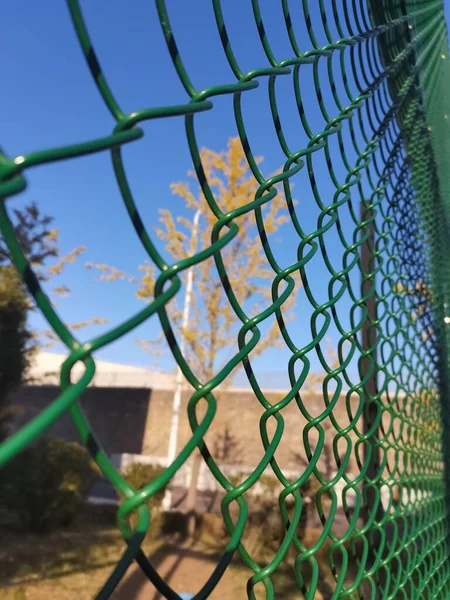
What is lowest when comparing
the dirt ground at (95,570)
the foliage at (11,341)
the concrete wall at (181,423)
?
the dirt ground at (95,570)

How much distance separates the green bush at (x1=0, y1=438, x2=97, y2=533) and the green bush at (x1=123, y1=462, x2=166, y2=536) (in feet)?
2.64

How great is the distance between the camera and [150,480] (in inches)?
252

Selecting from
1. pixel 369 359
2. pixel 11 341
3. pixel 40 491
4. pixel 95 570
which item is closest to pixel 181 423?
pixel 40 491

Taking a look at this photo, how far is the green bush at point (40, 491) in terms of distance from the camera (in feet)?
21.2

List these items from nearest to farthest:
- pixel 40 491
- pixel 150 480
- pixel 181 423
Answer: pixel 150 480 < pixel 40 491 < pixel 181 423

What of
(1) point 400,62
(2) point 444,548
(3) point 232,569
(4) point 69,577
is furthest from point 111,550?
(1) point 400,62

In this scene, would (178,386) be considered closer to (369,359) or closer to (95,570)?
(95,570)

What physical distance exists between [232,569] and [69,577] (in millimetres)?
1575

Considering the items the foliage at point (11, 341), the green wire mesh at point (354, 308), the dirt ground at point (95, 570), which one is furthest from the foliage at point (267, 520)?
the green wire mesh at point (354, 308)

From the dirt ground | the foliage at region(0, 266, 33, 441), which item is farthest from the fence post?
the foliage at region(0, 266, 33, 441)

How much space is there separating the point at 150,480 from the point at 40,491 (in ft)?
4.89

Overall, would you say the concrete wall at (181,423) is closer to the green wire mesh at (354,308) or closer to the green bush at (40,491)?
the green bush at (40,491)

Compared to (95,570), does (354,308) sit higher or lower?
higher

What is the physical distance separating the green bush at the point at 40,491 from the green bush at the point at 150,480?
31.6 inches
